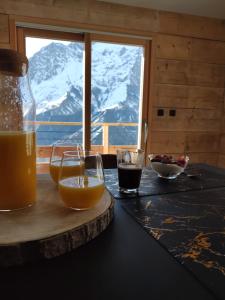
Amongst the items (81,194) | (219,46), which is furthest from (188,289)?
(219,46)

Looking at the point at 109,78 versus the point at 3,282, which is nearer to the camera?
the point at 3,282

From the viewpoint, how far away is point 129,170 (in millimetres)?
974

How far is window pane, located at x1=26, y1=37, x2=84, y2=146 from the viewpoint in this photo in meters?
2.79

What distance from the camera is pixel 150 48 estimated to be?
9.53 ft

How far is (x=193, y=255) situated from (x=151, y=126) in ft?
8.42

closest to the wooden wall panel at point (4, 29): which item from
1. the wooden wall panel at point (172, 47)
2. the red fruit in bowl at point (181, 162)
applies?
the wooden wall panel at point (172, 47)

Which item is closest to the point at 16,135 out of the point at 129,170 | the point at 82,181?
the point at 82,181

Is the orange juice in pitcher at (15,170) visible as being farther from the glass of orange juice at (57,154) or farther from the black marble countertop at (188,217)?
the black marble countertop at (188,217)

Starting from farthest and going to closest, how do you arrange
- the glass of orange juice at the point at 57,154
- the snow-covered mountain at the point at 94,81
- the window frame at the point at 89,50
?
the snow-covered mountain at the point at 94,81
the window frame at the point at 89,50
the glass of orange juice at the point at 57,154

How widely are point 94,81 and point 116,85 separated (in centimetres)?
35

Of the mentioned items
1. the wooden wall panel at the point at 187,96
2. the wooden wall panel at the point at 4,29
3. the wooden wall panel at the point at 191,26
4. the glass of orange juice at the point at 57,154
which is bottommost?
the glass of orange juice at the point at 57,154

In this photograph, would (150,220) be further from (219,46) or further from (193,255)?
(219,46)

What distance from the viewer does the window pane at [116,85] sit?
2873mm

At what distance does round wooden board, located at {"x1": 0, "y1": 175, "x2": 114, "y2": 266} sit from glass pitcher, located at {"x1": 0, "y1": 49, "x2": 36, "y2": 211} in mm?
47
